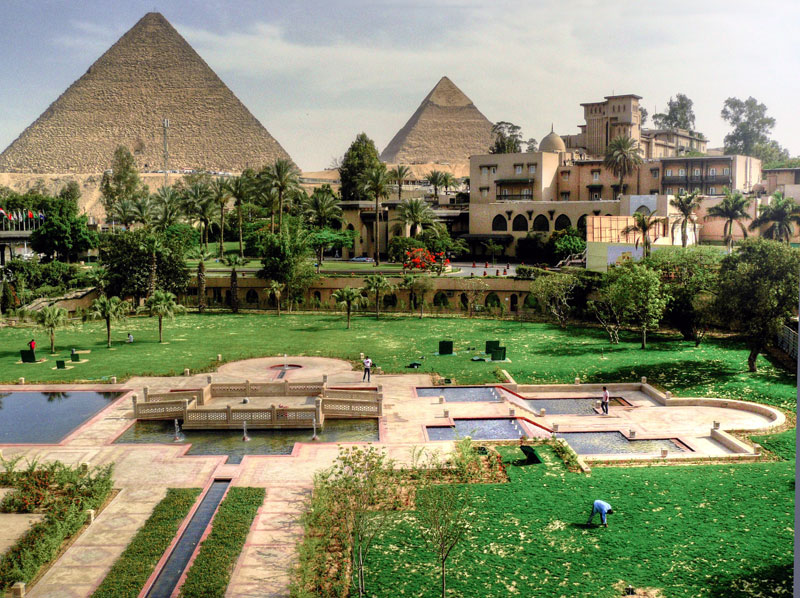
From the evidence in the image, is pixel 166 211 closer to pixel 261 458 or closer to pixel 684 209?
pixel 684 209

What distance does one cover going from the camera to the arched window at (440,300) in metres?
63.7

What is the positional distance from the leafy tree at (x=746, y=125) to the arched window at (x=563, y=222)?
6766cm

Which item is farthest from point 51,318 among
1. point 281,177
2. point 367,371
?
point 281,177

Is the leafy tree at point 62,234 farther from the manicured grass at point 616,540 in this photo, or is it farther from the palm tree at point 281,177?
the manicured grass at point 616,540

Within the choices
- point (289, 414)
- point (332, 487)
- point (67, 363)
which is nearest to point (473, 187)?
point (67, 363)

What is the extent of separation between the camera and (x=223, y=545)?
18703 mm

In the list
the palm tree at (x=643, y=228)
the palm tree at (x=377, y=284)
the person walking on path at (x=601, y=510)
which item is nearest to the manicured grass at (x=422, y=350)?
the palm tree at (x=377, y=284)

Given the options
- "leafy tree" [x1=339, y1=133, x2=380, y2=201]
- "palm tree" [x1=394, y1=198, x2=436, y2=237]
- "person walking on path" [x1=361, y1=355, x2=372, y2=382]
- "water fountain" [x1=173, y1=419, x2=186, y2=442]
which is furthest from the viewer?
"leafy tree" [x1=339, y1=133, x2=380, y2=201]

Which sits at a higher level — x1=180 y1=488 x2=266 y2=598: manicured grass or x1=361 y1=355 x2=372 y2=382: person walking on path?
x1=361 y1=355 x2=372 y2=382: person walking on path

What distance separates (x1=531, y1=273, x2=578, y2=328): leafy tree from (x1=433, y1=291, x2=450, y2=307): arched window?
10206mm

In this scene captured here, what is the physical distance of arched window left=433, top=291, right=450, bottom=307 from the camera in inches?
2507

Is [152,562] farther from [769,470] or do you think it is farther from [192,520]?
[769,470]

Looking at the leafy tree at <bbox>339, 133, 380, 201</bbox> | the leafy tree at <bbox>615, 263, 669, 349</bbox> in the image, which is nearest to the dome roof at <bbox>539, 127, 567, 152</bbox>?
the leafy tree at <bbox>339, 133, 380, 201</bbox>

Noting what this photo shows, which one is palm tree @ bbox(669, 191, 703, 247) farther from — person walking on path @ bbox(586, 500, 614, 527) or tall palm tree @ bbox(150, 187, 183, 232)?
person walking on path @ bbox(586, 500, 614, 527)
